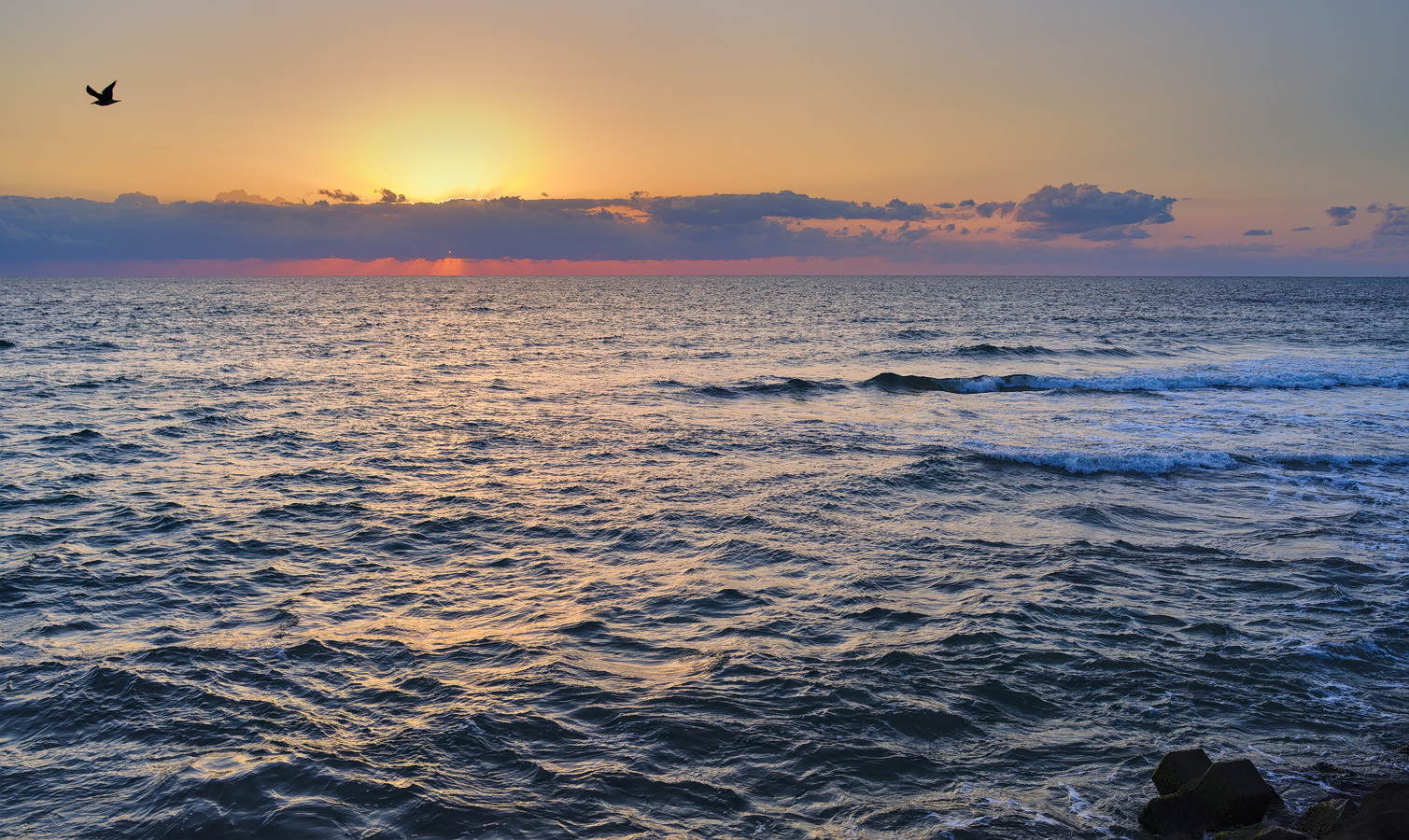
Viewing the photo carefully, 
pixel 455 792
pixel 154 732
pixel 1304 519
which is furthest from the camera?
pixel 1304 519

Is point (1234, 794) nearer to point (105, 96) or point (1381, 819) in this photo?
point (1381, 819)

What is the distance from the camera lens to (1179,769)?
277 inches

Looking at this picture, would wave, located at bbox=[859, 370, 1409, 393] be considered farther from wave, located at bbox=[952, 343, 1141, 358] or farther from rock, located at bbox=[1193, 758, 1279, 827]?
rock, located at bbox=[1193, 758, 1279, 827]

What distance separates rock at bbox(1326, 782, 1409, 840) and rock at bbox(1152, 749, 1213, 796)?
1.08 m

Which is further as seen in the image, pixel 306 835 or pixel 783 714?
pixel 783 714

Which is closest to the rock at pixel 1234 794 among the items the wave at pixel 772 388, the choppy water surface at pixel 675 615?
the choppy water surface at pixel 675 615

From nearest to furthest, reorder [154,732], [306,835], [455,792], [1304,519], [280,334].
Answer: [306,835]
[455,792]
[154,732]
[1304,519]
[280,334]

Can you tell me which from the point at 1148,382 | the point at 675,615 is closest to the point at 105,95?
the point at 675,615

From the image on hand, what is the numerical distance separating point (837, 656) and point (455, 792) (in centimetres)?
508

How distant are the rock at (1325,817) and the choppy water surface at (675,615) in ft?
2.66

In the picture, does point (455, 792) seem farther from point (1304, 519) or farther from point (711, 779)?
point (1304, 519)

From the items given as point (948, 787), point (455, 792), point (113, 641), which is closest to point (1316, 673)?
point (948, 787)

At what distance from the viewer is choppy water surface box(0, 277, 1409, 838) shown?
768cm

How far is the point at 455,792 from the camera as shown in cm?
759
